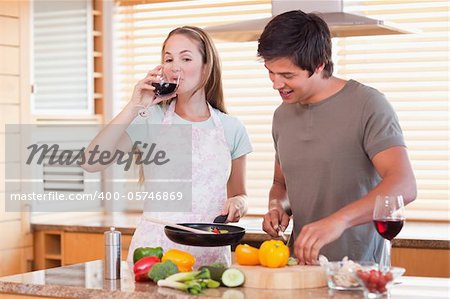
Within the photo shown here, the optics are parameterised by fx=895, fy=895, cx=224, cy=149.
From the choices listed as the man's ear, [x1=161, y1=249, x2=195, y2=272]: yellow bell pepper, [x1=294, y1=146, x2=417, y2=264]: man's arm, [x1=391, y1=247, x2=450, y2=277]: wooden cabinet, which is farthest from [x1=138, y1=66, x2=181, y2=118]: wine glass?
[x1=391, y1=247, x2=450, y2=277]: wooden cabinet

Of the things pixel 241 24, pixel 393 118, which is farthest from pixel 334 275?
pixel 241 24

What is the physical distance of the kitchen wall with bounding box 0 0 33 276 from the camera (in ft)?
14.9

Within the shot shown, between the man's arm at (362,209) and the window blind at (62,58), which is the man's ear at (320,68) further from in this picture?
the window blind at (62,58)

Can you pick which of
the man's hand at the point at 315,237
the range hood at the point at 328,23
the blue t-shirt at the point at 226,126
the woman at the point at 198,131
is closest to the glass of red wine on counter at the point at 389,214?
the man's hand at the point at 315,237

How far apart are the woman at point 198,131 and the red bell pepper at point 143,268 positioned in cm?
49

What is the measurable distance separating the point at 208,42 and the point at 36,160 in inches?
74.5

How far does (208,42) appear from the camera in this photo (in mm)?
3250

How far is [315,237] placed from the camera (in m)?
2.48

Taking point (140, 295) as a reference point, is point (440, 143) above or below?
above

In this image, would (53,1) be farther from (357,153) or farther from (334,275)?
(334,275)

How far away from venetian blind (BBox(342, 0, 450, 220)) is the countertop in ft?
0.62

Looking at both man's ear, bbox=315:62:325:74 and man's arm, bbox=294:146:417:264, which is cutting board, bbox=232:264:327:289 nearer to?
man's arm, bbox=294:146:417:264

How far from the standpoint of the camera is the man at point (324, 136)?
2.78 m

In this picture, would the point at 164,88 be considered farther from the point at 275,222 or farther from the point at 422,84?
the point at 422,84
